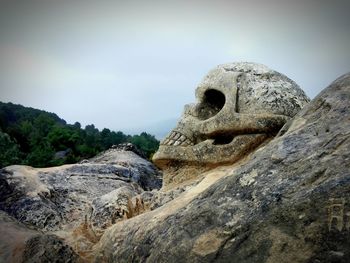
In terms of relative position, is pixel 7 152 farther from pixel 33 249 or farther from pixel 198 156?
pixel 198 156

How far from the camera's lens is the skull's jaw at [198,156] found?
18.4ft

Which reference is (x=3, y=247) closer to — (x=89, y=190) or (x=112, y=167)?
(x=89, y=190)

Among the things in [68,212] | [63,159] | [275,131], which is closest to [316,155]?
[275,131]

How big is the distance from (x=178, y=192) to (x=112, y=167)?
3659mm


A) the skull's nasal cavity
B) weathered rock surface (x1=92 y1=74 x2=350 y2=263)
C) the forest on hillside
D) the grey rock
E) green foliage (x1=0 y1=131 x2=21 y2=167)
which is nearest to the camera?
weathered rock surface (x1=92 y1=74 x2=350 y2=263)

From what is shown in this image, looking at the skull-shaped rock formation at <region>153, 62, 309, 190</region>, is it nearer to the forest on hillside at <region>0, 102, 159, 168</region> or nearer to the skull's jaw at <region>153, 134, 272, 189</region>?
the skull's jaw at <region>153, 134, 272, 189</region>

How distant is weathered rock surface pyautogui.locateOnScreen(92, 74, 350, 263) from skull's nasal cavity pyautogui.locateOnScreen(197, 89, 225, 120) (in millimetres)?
1593

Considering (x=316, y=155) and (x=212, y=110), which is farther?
(x=212, y=110)

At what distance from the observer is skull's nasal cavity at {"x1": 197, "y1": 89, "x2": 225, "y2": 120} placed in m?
6.26

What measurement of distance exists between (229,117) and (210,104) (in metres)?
0.74

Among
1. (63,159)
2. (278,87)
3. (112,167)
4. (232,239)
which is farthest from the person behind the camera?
(63,159)

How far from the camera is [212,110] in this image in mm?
6316

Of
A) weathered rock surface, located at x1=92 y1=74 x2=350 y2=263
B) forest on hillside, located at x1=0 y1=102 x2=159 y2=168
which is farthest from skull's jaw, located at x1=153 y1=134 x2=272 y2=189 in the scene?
forest on hillside, located at x1=0 y1=102 x2=159 y2=168

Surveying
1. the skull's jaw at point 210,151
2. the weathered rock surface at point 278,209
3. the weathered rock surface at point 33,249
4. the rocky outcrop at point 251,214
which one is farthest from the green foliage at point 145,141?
the weathered rock surface at point 278,209
